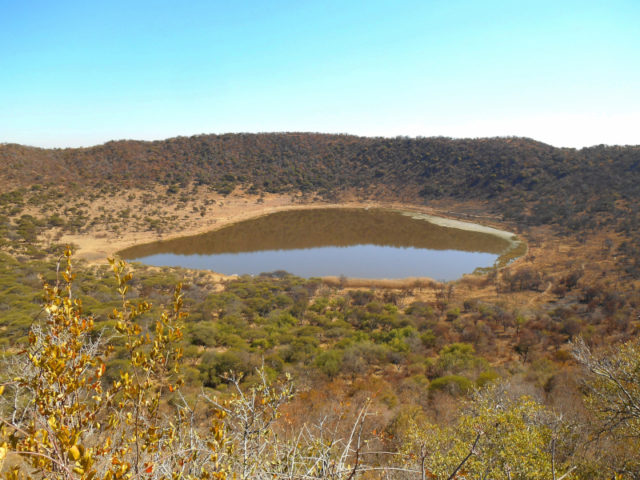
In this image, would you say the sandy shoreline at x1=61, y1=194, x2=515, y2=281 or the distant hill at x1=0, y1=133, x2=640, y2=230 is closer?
the sandy shoreline at x1=61, y1=194, x2=515, y2=281

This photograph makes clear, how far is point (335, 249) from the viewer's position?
107 ft

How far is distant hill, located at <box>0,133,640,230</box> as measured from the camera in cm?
4274

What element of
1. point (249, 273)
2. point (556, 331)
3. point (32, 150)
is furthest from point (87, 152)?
point (556, 331)

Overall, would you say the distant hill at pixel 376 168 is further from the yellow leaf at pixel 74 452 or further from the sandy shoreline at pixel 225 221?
the yellow leaf at pixel 74 452

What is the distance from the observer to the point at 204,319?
55.0 ft

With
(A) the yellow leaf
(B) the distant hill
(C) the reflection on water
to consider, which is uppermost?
(B) the distant hill

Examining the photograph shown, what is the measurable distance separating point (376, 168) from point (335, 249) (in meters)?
36.4

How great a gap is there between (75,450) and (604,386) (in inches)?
348

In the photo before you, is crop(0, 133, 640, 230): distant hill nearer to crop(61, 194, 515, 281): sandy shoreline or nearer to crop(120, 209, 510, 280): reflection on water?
crop(61, 194, 515, 281): sandy shoreline

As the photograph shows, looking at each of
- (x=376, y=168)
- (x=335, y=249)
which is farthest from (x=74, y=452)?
(x=376, y=168)

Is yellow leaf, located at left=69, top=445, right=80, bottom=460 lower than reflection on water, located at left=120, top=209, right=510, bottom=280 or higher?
higher

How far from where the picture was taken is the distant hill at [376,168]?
42.7 metres

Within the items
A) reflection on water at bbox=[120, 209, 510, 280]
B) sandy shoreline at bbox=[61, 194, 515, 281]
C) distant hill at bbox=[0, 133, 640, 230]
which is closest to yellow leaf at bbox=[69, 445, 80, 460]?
sandy shoreline at bbox=[61, 194, 515, 281]

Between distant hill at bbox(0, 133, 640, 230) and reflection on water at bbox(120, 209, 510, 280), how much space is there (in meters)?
12.9
